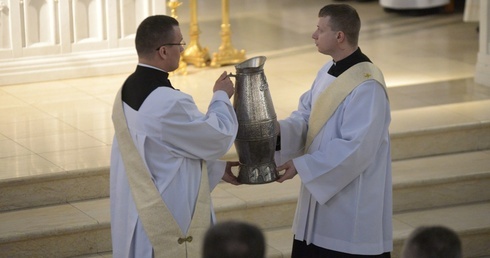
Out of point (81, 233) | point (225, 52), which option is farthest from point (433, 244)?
point (225, 52)

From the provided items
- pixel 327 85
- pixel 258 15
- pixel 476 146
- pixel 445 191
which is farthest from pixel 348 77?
pixel 258 15

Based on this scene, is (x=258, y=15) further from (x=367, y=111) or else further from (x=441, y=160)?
(x=367, y=111)

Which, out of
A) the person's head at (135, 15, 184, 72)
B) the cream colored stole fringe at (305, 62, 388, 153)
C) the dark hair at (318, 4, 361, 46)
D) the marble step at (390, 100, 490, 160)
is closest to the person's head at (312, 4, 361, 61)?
the dark hair at (318, 4, 361, 46)

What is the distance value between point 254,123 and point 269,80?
438cm

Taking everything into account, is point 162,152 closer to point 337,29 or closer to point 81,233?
point 337,29

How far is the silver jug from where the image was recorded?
5.11 meters

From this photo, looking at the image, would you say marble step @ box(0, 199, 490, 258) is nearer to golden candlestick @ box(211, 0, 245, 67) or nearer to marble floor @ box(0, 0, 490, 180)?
marble floor @ box(0, 0, 490, 180)

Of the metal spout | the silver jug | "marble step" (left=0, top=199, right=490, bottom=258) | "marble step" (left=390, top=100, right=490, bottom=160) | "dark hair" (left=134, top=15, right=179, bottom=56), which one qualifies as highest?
"dark hair" (left=134, top=15, right=179, bottom=56)

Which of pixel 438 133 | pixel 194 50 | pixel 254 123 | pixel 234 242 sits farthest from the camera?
pixel 194 50

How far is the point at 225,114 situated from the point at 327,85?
25.2 inches

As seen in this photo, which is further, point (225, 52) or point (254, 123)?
point (225, 52)

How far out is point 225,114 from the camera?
16.3 feet

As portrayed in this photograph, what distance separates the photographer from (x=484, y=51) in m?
9.38

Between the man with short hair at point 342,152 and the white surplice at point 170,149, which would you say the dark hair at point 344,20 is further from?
the white surplice at point 170,149
